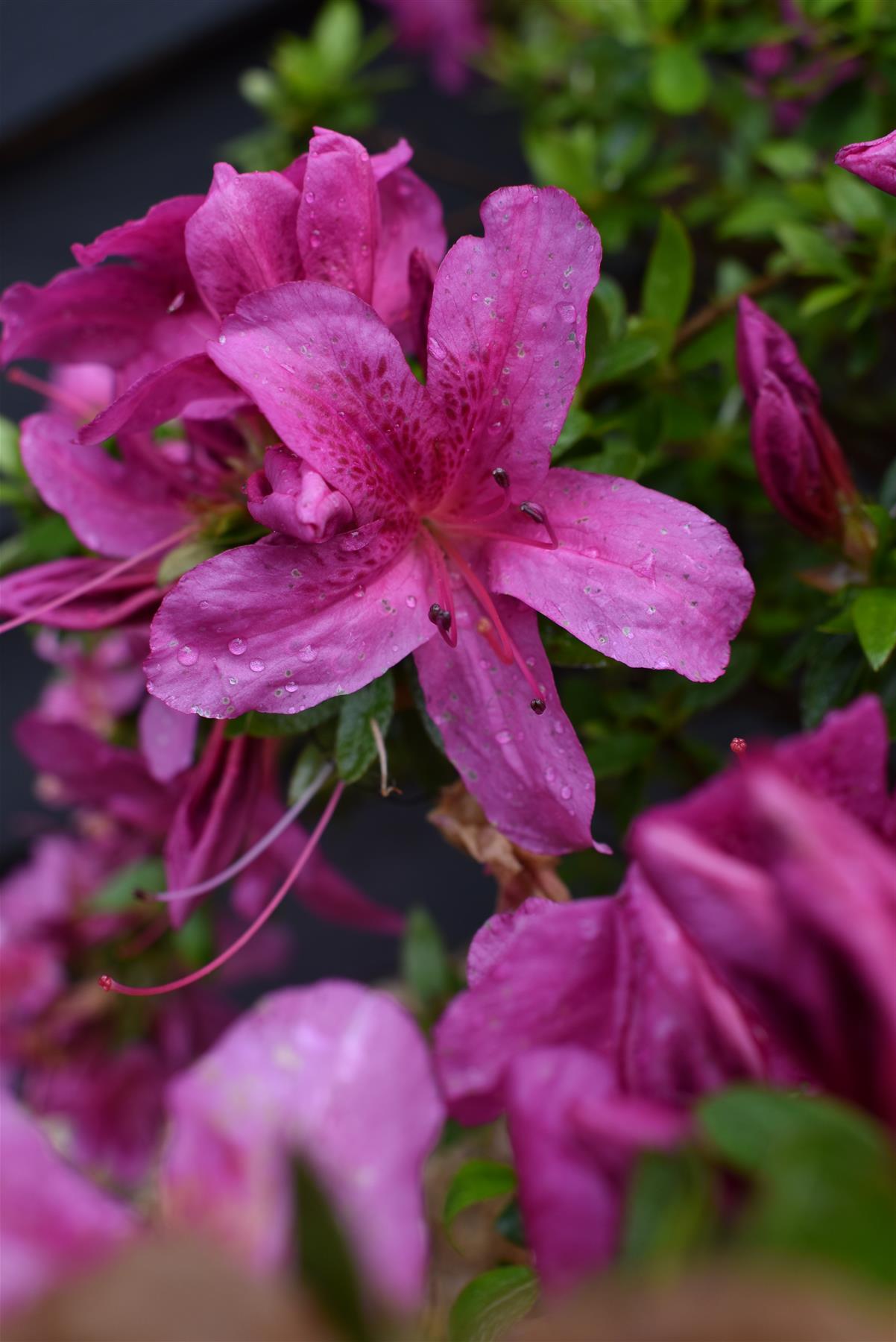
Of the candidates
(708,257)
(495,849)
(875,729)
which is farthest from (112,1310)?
(708,257)

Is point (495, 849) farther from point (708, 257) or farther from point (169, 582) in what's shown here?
point (708, 257)

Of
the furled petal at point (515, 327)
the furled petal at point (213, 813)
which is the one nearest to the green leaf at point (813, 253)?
the furled petal at point (515, 327)

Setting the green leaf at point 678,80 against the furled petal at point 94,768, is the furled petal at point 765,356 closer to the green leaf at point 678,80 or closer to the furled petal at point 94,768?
the green leaf at point 678,80

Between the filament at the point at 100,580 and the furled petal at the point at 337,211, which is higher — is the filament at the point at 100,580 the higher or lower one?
the lower one

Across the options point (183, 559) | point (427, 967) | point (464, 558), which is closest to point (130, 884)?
point (427, 967)

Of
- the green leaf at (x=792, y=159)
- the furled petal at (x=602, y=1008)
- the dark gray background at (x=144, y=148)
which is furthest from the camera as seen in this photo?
the dark gray background at (x=144, y=148)

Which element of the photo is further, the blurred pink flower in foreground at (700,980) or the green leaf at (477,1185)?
the green leaf at (477,1185)

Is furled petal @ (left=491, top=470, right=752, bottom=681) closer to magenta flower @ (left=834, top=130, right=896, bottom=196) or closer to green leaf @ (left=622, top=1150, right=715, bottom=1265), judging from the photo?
magenta flower @ (left=834, top=130, right=896, bottom=196)
